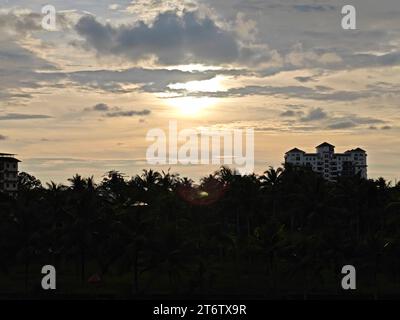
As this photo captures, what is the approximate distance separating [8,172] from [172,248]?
9115 cm

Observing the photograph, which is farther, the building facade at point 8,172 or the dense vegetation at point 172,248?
the building facade at point 8,172

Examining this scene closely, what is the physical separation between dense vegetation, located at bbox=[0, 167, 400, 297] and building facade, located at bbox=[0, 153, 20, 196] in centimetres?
6718

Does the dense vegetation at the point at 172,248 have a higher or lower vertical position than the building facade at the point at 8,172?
lower

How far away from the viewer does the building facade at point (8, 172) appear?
5530 inches

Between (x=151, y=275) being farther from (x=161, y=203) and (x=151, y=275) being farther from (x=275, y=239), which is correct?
(x=275, y=239)

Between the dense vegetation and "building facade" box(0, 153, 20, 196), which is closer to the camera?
the dense vegetation

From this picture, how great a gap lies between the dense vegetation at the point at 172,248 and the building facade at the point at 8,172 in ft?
220

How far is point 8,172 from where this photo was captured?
142 metres

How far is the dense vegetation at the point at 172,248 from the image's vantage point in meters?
60.9

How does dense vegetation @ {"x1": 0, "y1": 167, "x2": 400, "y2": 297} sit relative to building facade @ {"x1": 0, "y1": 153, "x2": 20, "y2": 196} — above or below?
below

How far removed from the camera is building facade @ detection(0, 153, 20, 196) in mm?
140462

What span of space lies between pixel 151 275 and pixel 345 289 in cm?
2054
